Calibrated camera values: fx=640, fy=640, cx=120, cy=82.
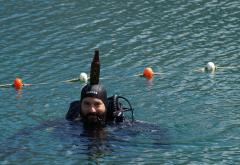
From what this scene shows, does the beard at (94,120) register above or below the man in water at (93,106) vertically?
below

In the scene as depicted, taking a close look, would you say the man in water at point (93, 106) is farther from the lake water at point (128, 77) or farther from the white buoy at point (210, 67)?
the white buoy at point (210, 67)

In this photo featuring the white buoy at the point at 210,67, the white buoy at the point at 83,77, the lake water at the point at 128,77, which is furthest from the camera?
the white buoy at the point at 210,67

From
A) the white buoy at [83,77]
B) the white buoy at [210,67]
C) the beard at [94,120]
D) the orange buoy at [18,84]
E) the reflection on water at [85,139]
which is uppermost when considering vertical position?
the white buoy at [210,67]

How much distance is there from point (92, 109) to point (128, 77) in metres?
6.03

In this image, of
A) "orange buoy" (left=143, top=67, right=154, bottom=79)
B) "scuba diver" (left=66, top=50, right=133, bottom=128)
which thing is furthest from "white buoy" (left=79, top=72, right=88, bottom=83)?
"scuba diver" (left=66, top=50, right=133, bottom=128)

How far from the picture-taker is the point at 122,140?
1444cm

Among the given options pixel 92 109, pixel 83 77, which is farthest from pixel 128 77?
pixel 92 109

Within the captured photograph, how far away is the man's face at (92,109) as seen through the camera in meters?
14.3

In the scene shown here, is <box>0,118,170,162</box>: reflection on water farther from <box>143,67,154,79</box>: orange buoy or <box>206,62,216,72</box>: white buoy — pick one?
<box>206,62,216,72</box>: white buoy

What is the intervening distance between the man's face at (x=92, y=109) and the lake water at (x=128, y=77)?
1.43ft

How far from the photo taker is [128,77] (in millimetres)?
20250

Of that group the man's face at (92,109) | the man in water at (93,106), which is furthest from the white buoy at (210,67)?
the man's face at (92,109)

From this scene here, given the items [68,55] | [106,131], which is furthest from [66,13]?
[106,131]

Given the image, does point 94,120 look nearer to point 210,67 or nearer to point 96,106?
point 96,106
